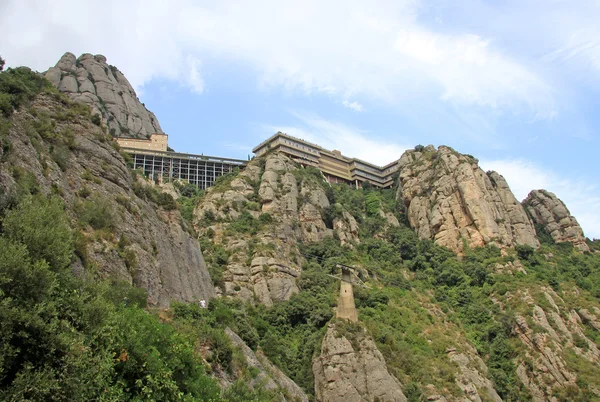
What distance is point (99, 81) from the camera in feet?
412

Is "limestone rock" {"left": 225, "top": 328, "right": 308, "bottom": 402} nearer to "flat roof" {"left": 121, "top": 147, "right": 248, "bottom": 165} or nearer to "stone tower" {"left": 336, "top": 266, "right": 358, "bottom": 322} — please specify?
"stone tower" {"left": 336, "top": 266, "right": 358, "bottom": 322}

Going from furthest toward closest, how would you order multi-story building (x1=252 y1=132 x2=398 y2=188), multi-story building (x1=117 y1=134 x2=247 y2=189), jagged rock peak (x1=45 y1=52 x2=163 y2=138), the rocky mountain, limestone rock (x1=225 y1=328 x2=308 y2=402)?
jagged rock peak (x1=45 y1=52 x2=163 y2=138) < multi-story building (x1=252 y1=132 x2=398 y2=188) < multi-story building (x1=117 y1=134 x2=247 y2=189) < limestone rock (x1=225 y1=328 x2=308 y2=402) < the rocky mountain

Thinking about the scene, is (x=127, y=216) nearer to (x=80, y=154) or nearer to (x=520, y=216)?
(x=80, y=154)

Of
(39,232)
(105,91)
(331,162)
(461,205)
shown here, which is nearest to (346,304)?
(461,205)

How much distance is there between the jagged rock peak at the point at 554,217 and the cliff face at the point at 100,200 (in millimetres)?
72561

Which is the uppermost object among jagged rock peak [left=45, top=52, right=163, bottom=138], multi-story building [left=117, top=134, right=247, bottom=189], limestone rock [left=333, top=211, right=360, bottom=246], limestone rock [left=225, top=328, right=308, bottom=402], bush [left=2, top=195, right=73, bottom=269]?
jagged rock peak [left=45, top=52, right=163, bottom=138]

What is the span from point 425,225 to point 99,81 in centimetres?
7720

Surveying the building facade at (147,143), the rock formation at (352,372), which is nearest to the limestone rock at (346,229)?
the rock formation at (352,372)

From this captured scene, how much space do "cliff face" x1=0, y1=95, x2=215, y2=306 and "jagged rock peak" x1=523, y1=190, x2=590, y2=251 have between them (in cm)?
7256

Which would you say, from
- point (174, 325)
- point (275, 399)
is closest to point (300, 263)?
point (275, 399)

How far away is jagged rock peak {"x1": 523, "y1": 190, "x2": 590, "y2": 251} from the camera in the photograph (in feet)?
313

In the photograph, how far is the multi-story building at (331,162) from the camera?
106 m

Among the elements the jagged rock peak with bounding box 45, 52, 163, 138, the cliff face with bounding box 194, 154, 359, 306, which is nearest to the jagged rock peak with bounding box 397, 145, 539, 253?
the cliff face with bounding box 194, 154, 359, 306

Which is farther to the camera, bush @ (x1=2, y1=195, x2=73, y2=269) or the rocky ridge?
the rocky ridge
